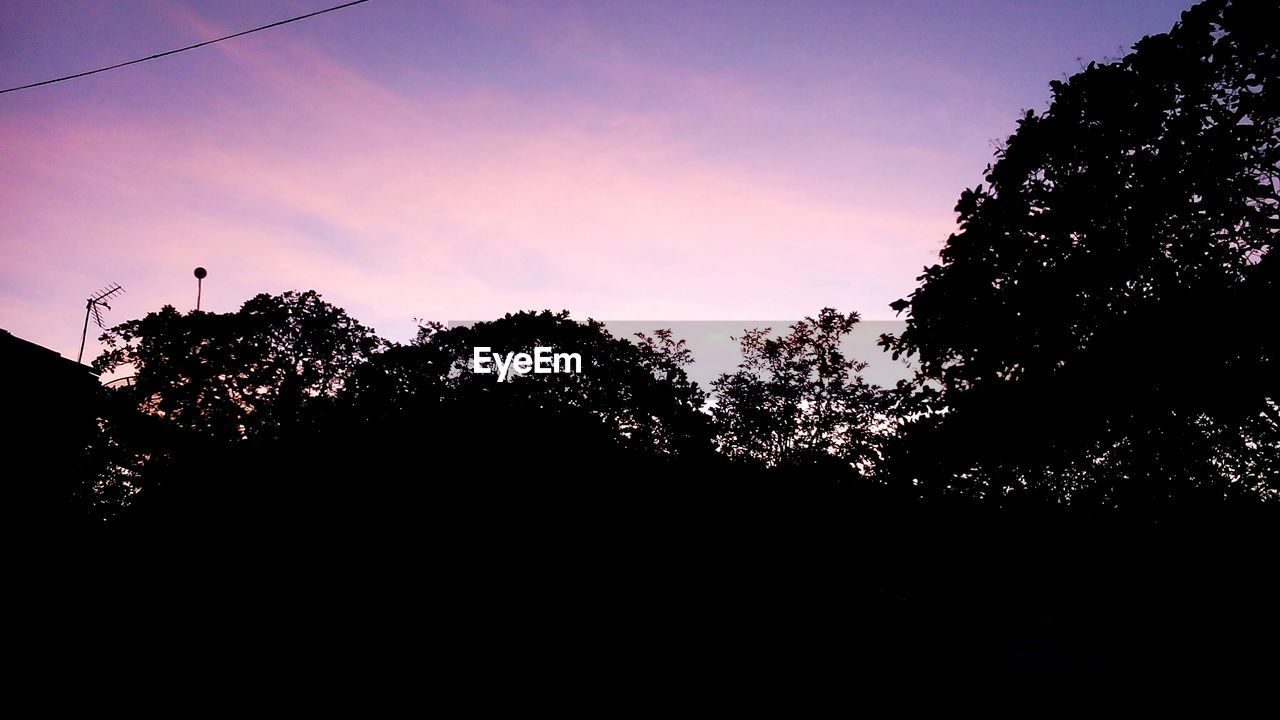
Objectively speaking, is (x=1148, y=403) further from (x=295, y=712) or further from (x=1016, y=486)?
(x=295, y=712)

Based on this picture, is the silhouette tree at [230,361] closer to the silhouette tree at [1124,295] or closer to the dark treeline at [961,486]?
the dark treeline at [961,486]

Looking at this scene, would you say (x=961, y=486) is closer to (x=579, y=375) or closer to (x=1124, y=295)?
(x=1124, y=295)

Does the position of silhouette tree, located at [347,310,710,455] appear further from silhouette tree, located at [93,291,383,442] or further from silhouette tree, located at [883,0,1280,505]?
silhouette tree, located at [883,0,1280,505]

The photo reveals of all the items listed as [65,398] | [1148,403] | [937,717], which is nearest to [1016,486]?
[1148,403]

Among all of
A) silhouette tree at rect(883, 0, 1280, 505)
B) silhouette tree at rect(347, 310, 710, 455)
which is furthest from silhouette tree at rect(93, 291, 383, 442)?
silhouette tree at rect(883, 0, 1280, 505)

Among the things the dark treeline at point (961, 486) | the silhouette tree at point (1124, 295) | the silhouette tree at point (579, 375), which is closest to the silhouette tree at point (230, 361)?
the silhouette tree at point (579, 375)

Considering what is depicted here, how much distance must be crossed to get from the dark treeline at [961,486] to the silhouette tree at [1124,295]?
0.06m

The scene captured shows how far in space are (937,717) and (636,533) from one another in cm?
637

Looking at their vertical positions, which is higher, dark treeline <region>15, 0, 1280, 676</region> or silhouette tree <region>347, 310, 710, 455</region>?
silhouette tree <region>347, 310, 710, 455</region>

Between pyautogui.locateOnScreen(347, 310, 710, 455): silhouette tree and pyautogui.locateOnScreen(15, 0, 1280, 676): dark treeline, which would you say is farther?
pyautogui.locateOnScreen(347, 310, 710, 455): silhouette tree

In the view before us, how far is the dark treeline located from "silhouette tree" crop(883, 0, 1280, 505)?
0.20 feet

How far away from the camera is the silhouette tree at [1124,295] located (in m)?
13.2

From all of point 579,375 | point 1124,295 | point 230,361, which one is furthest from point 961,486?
point 230,361

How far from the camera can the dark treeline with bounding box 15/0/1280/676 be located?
1221 centimetres
